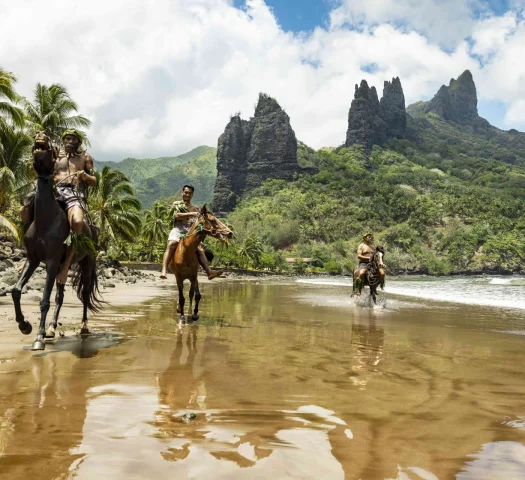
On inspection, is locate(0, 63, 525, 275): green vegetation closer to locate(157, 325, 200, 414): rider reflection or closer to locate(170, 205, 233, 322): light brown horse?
locate(170, 205, 233, 322): light brown horse

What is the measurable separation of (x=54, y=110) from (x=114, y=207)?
10045 mm

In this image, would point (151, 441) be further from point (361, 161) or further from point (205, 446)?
point (361, 161)

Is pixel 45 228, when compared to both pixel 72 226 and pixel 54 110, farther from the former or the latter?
pixel 54 110

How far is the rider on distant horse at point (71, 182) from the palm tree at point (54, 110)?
28.3 m

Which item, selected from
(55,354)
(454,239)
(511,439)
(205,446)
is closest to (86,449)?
(205,446)

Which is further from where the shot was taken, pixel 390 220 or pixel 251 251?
pixel 390 220

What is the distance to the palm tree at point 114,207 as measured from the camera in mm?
39375

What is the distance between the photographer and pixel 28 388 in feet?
12.4

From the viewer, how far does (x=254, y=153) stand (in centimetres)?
16400

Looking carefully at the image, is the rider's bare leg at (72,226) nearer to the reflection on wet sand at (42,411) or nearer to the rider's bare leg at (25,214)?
the rider's bare leg at (25,214)

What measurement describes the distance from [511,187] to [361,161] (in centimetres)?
5327

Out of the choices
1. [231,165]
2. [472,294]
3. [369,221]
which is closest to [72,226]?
[472,294]

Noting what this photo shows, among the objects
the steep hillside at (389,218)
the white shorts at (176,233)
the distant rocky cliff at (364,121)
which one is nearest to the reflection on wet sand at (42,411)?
the white shorts at (176,233)

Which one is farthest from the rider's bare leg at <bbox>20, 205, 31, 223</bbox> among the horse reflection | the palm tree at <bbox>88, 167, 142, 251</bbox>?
the palm tree at <bbox>88, 167, 142, 251</bbox>
